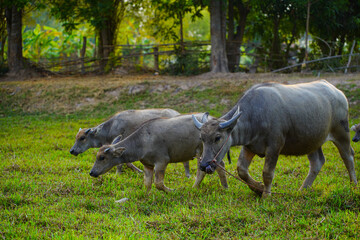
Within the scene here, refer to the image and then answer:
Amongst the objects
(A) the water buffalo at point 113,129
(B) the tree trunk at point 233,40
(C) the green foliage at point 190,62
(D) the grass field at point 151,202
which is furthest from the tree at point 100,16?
(A) the water buffalo at point 113,129

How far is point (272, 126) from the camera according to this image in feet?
20.7

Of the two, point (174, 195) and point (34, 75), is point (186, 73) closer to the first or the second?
point (34, 75)

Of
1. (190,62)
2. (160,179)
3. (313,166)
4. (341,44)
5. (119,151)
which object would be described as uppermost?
(341,44)

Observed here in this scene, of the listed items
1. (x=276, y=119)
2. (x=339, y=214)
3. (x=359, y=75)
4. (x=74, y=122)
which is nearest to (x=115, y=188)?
(x=276, y=119)

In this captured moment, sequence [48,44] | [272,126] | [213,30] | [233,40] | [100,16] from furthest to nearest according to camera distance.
Answer: [48,44]
[233,40]
[100,16]
[213,30]
[272,126]

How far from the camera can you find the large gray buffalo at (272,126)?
605 cm

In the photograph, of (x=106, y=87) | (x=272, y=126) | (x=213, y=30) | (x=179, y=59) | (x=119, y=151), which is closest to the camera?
(x=272, y=126)

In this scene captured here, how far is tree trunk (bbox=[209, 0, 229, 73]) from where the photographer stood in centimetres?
1977

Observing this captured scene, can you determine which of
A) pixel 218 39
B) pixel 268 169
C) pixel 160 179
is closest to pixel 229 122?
pixel 268 169

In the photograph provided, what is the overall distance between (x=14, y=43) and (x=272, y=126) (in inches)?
783

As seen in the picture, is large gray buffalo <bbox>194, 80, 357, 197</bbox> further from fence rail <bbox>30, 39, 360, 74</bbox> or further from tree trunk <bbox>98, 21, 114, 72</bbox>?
tree trunk <bbox>98, 21, 114, 72</bbox>

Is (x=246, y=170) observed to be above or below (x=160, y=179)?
above

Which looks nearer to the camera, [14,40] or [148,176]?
[148,176]

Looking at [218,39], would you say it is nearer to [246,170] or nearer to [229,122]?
[246,170]
